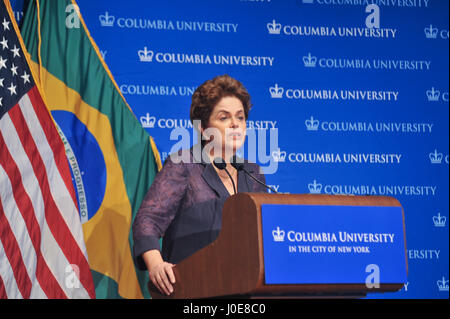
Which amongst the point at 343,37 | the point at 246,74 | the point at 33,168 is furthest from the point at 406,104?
the point at 33,168

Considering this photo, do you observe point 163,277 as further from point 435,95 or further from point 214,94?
point 435,95

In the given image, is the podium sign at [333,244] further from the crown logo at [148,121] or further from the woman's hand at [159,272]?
the crown logo at [148,121]

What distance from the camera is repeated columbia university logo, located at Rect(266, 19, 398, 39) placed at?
4.52m

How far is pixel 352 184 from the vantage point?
4.45 m

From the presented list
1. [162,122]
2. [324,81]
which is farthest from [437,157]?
[162,122]

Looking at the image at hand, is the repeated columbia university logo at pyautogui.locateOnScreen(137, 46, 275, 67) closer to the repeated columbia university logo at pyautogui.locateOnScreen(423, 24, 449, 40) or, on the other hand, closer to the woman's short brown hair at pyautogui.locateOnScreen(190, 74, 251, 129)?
the repeated columbia university logo at pyautogui.locateOnScreen(423, 24, 449, 40)

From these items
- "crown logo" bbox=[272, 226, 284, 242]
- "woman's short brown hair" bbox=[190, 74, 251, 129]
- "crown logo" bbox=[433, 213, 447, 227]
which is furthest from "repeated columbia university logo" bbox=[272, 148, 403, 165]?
"crown logo" bbox=[272, 226, 284, 242]

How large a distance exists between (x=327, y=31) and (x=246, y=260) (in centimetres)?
303

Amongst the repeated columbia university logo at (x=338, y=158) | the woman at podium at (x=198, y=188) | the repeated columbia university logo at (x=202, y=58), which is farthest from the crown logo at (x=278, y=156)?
the woman at podium at (x=198, y=188)

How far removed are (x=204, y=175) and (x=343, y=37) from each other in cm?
237

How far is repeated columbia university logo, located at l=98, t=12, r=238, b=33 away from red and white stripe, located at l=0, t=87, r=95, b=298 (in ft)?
2.80

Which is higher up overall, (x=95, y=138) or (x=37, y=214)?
(x=95, y=138)

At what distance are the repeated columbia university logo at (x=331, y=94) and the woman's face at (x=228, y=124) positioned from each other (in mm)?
1718

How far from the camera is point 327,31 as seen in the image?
4.59 meters
